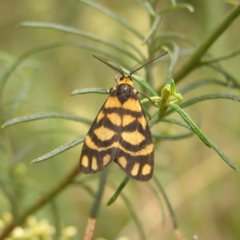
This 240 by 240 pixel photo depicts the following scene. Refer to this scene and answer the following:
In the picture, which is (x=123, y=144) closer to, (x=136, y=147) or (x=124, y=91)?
(x=136, y=147)

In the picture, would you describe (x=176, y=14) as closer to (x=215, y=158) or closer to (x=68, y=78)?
(x=68, y=78)

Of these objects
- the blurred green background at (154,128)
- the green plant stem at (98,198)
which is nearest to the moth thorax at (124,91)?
the green plant stem at (98,198)

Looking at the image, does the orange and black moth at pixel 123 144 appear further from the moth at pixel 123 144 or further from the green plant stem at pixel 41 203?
the green plant stem at pixel 41 203

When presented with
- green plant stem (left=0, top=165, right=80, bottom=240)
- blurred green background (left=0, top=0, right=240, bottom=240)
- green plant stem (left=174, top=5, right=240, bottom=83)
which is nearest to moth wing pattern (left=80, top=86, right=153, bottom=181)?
green plant stem (left=174, top=5, right=240, bottom=83)

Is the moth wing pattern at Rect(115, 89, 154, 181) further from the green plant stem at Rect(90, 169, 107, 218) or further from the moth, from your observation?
the green plant stem at Rect(90, 169, 107, 218)

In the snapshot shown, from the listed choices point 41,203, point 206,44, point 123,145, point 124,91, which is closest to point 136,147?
point 123,145

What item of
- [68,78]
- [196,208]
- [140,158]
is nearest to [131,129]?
[140,158]
